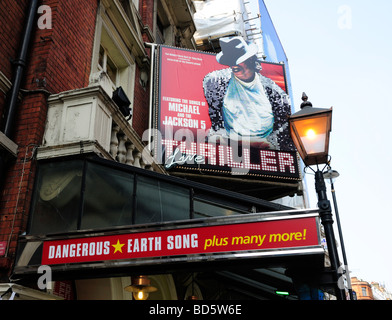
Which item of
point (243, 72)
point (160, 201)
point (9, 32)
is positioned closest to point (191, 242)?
point (160, 201)

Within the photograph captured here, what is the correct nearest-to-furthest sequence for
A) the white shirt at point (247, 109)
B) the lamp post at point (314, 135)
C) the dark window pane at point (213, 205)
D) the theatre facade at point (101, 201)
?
1. the theatre facade at point (101, 201)
2. the lamp post at point (314, 135)
3. the dark window pane at point (213, 205)
4. the white shirt at point (247, 109)

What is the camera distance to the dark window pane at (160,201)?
6207 mm

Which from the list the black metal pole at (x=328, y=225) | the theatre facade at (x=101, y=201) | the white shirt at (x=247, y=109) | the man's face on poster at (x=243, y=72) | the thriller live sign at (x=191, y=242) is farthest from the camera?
the man's face on poster at (x=243, y=72)

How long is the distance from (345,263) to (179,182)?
389 inches

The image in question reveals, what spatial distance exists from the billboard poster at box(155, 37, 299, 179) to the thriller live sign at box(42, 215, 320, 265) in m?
5.41

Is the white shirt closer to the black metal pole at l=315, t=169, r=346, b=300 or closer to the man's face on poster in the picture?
the man's face on poster

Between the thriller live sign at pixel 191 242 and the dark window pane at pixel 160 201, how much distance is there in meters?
0.88

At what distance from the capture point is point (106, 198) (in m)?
6.15

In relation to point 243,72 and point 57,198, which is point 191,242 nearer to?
point 57,198

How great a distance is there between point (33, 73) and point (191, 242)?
4208 millimetres

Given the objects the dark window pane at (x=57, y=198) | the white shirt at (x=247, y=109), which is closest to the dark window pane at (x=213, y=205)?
the dark window pane at (x=57, y=198)

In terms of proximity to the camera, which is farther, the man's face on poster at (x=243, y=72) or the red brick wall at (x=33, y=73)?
the man's face on poster at (x=243, y=72)

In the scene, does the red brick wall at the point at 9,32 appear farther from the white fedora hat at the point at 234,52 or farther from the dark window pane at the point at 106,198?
the white fedora hat at the point at 234,52
